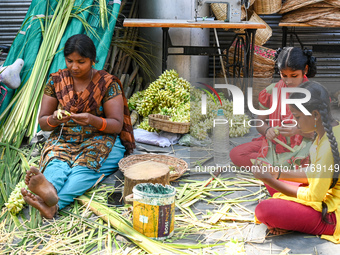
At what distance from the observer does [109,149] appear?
346cm

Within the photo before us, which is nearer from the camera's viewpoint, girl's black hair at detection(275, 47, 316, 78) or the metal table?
girl's black hair at detection(275, 47, 316, 78)

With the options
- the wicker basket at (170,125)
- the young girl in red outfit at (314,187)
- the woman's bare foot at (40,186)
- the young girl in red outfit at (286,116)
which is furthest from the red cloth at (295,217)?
the wicker basket at (170,125)

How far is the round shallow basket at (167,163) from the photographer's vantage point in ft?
11.3

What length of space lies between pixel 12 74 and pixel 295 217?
3.10 metres

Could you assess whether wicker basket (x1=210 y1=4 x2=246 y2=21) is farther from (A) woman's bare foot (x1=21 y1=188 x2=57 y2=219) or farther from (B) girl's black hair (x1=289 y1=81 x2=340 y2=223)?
(A) woman's bare foot (x1=21 y1=188 x2=57 y2=219)

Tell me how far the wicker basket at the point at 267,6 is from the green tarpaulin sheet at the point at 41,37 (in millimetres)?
2378

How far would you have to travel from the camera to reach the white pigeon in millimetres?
4129

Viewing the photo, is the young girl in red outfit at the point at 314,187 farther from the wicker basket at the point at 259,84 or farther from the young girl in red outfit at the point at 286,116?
the wicker basket at the point at 259,84

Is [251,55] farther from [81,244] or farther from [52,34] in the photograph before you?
[81,244]

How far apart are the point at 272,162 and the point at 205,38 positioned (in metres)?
3.53

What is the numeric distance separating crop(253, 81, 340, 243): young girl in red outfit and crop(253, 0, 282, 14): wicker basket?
12.3 feet

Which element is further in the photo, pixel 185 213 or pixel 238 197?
pixel 238 197

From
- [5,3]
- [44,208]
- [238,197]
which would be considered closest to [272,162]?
[238,197]

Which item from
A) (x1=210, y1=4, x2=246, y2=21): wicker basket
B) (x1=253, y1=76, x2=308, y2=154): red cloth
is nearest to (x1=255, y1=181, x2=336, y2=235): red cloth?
(x1=253, y1=76, x2=308, y2=154): red cloth
